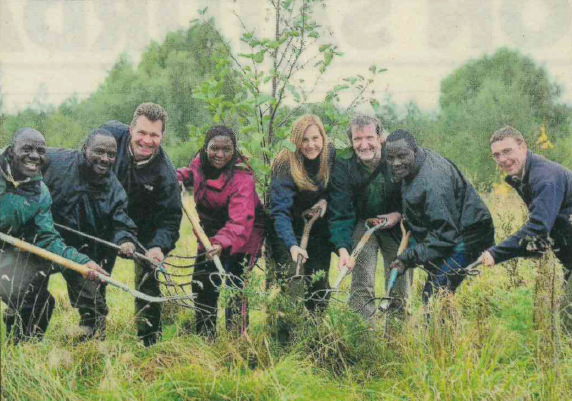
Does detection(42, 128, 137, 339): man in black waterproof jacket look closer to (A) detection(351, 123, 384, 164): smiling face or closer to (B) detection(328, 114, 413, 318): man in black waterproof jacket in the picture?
(B) detection(328, 114, 413, 318): man in black waterproof jacket

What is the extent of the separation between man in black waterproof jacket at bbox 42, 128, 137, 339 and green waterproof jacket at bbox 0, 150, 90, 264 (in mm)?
275

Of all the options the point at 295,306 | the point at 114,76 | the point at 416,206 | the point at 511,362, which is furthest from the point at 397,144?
the point at 114,76

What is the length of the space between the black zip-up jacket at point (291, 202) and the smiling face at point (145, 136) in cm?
95

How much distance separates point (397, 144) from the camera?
510cm

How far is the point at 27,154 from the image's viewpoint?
458 centimetres

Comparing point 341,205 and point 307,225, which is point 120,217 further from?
point 341,205

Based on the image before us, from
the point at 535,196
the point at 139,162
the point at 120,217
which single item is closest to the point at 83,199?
the point at 120,217

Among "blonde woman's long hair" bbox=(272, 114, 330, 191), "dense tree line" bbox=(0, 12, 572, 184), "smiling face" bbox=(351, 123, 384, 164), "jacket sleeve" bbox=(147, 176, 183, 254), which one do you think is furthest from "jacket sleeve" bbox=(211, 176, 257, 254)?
"dense tree line" bbox=(0, 12, 572, 184)

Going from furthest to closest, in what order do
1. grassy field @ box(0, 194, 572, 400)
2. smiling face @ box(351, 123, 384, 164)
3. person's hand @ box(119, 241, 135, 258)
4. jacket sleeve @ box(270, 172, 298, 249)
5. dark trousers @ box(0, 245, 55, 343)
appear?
jacket sleeve @ box(270, 172, 298, 249)
smiling face @ box(351, 123, 384, 164)
person's hand @ box(119, 241, 135, 258)
dark trousers @ box(0, 245, 55, 343)
grassy field @ box(0, 194, 572, 400)

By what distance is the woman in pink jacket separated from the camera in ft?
17.5

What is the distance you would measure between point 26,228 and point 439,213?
287cm

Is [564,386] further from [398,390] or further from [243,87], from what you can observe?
[243,87]

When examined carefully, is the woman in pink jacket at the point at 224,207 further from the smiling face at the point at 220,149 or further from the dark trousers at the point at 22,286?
the dark trousers at the point at 22,286

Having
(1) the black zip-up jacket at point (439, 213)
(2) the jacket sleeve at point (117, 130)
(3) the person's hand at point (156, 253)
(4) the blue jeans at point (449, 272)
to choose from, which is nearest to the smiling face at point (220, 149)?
(2) the jacket sleeve at point (117, 130)
